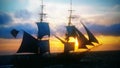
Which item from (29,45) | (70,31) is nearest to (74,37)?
(70,31)

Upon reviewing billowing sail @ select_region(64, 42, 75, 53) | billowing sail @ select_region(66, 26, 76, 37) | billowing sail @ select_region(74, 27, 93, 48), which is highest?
billowing sail @ select_region(66, 26, 76, 37)

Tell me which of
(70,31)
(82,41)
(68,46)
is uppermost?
(70,31)

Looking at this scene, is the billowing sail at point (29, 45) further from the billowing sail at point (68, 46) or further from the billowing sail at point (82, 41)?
the billowing sail at point (82, 41)

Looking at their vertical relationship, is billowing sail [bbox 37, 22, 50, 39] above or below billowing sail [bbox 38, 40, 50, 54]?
above

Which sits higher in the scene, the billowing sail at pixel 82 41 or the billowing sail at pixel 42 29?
the billowing sail at pixel 42 29

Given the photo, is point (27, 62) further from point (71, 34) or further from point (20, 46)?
point (71, 34)

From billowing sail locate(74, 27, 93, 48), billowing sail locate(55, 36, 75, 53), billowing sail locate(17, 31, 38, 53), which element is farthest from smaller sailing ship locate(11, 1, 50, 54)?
billowing sail locate(74, 27, 93, 48)

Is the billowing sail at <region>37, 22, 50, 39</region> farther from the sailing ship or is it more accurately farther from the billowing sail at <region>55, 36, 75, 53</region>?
the billowing sail at <region>55, 36, 75, 53</region>

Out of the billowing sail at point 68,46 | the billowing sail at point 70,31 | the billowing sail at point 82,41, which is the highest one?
the billowing sail at point 70,31

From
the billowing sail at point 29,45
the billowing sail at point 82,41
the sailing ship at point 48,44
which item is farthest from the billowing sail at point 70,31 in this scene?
the billowing sail at point 29,45

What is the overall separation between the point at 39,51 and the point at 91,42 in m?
1.38

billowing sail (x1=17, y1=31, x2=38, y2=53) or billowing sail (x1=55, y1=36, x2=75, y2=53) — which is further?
billowing sail (x1=55, y1=36, x2=75, y2=53)

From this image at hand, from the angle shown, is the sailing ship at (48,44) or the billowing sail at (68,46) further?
the billowing sail at (68,46)

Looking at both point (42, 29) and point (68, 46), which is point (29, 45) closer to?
point (42, 29)
